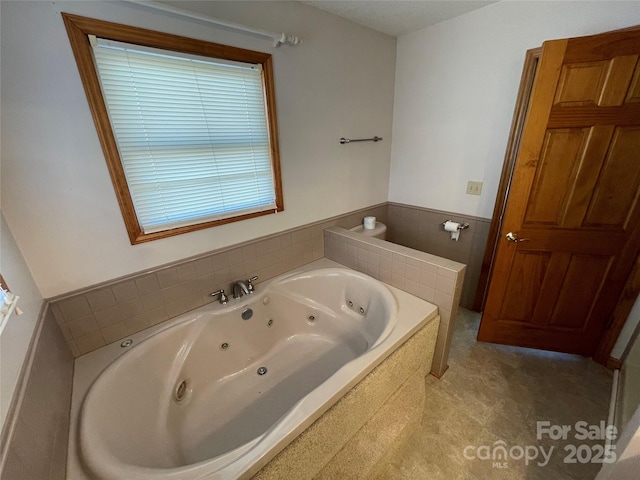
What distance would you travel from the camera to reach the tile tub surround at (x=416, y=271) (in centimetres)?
147

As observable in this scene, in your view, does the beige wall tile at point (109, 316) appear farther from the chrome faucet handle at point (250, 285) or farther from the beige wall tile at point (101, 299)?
the chrome faucet handle at point (250, 285)

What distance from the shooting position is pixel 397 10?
67.2 inches

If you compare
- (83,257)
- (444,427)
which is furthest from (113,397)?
(444,427)

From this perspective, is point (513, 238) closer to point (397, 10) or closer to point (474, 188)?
point (474, 188)

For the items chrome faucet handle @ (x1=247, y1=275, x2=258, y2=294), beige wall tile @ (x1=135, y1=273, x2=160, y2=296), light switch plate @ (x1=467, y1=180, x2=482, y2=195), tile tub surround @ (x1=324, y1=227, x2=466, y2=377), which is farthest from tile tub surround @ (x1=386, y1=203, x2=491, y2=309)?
beige wall tile @ (x1=135, y1=273, x2=160, y2=296)

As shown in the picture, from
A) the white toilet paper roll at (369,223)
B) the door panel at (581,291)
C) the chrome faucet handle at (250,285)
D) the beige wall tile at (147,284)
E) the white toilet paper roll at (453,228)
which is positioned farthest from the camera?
the white toilet paper roll at (369,223)

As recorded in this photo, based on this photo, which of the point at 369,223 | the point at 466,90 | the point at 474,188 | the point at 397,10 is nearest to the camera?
the point at 397,10

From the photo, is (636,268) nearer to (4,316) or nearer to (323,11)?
(323,11)

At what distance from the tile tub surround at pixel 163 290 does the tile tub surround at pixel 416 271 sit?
386mm

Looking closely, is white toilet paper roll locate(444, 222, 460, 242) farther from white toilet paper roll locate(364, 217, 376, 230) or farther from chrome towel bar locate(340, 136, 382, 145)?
chrome towel bar locate(340, 136, 382, 145)

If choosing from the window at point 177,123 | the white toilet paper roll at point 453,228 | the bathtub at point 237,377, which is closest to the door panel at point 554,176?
the white toilet paper roll at point 453,228

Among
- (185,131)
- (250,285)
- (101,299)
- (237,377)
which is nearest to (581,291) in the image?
(250,285)

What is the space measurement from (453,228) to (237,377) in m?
1.95

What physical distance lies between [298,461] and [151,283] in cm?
111
